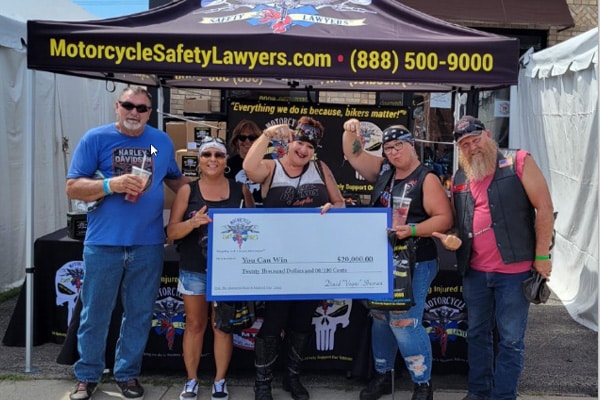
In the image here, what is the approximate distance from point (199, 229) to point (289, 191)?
573 mm

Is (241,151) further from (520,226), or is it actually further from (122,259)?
(520,226)

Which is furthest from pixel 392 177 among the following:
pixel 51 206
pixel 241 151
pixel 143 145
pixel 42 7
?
pixel 42 7

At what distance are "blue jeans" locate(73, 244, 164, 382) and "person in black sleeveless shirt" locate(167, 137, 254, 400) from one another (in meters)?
0.22

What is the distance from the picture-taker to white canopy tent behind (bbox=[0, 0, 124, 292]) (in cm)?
637

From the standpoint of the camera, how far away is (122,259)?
359 centimetres

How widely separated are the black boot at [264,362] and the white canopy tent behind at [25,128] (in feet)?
10.6

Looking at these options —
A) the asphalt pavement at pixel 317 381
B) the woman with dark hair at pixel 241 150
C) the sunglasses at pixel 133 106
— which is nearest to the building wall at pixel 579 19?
the asphalt pavement at pixel 317 381

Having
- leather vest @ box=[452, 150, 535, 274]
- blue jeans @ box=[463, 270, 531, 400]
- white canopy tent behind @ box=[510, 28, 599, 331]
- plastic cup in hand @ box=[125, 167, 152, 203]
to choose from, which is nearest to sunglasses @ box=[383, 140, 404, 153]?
leather vest @ box=[452, 150, 535, 274]

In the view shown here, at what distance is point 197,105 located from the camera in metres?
8.49

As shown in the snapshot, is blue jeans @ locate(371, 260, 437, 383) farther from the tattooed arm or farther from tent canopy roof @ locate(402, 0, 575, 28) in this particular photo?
tent canopy roof @ locate(402, 0, 575, 28)

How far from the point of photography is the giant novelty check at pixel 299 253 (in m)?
3.51

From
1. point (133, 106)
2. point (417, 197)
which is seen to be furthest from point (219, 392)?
point (133, 106)

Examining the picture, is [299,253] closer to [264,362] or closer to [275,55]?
[264,362]

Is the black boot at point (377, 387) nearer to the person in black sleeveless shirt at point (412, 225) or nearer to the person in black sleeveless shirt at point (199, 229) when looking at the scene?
the person in black sleeveless shirt at point (412, 225)
